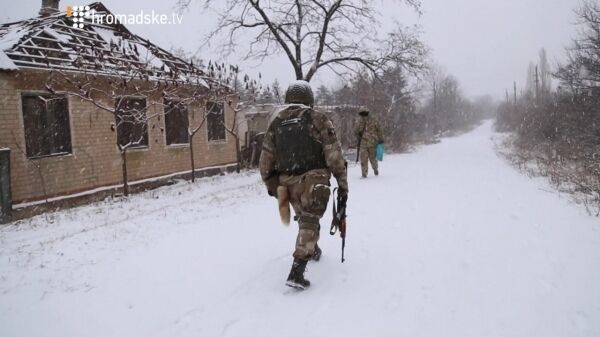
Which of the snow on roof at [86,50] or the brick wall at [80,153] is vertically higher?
the snow on roof at [86,50]

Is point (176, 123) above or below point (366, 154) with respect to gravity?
above

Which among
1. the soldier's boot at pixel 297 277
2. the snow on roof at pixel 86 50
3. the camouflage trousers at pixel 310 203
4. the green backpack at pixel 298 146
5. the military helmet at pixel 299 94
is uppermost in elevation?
the snow on roof at pixel 86 50

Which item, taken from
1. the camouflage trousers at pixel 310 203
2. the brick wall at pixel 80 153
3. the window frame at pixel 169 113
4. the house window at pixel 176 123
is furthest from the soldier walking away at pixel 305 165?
the house window at pixel 176 123

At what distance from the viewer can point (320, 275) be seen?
3.85 m

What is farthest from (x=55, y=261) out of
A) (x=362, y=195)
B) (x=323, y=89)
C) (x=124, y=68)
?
(x=323, y=89)

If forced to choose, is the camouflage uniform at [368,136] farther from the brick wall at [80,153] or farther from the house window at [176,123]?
the house window at [176,123]

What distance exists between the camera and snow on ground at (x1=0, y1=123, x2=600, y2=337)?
116 inches

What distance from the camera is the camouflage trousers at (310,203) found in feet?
11.4

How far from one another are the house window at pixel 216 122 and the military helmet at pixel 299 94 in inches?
429

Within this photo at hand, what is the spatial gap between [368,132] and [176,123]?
645cm

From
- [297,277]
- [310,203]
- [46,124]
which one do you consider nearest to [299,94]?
[310,203]

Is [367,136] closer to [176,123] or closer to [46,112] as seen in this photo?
[176,123]

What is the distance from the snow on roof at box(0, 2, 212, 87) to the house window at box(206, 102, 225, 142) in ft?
4.22

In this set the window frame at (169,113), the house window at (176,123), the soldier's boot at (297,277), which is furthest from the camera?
the house window at (176,123)
